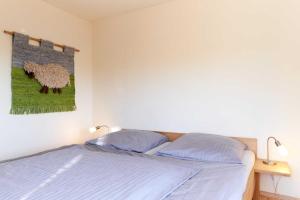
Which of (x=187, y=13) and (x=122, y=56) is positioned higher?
(x=187, y=13)

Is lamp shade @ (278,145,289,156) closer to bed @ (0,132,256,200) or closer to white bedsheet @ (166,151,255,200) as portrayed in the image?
white bedsheet @ (166,151,255,200)

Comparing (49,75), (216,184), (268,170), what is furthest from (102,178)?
(49,75)

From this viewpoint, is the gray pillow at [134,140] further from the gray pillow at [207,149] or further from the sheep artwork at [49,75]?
the sheep artwork at [49,75]

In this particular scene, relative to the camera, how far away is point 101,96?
3.34 meters

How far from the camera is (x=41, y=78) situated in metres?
2.64

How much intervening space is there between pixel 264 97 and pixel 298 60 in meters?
0.43

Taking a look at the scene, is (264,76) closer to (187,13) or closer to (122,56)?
(187,13)

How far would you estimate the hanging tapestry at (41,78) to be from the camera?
2.43 metres

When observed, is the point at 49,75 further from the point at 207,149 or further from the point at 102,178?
the point at 207,149

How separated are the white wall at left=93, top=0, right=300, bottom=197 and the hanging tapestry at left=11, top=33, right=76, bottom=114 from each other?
1.63 ft

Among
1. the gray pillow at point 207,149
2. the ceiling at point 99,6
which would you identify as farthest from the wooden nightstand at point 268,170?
the ceiling at point 99,6

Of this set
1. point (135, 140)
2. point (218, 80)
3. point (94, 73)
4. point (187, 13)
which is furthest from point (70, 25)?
point (218, 80)

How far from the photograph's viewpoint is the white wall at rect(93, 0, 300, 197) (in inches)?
86.4

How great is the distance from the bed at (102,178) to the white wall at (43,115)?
2.60ft
